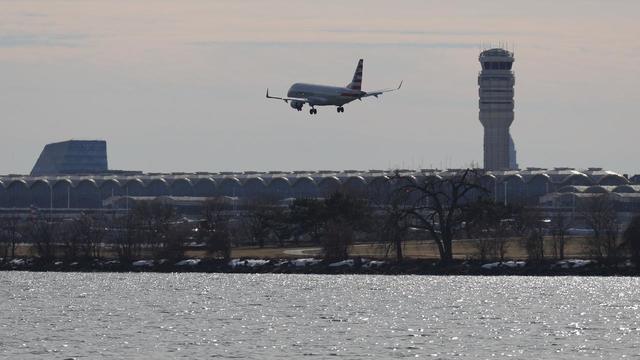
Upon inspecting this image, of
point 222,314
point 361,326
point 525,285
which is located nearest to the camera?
point 361,326

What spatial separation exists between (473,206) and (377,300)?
52.8m

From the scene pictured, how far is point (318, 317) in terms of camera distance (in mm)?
102500

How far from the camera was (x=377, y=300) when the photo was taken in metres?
120

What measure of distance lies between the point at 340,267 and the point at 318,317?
60.2 metres

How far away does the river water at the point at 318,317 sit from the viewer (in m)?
80.6

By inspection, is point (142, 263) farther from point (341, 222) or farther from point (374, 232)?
point (374, 232)

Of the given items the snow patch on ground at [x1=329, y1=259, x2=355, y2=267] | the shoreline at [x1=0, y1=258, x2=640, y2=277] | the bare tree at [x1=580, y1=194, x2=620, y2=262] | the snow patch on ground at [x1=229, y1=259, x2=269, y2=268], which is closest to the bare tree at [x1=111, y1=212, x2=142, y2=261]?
the shoreline at [x1=0, y1=258, x2=640, y2=277]

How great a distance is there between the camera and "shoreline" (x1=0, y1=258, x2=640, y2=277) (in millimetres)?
152625

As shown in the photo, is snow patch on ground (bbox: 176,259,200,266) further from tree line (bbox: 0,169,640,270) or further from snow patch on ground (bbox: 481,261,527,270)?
snow patch on ground (bbox: 481,261,527,270)

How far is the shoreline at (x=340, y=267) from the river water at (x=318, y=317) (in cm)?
162

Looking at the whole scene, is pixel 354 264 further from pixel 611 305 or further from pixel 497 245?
pixel 611 305

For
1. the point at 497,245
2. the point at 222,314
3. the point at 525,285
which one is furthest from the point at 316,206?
the point at 222,314

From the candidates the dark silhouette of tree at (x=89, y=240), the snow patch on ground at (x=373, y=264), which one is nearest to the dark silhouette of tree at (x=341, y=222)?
the snow patch on ground at (x=373, y=264)

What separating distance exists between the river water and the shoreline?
1622 mm
